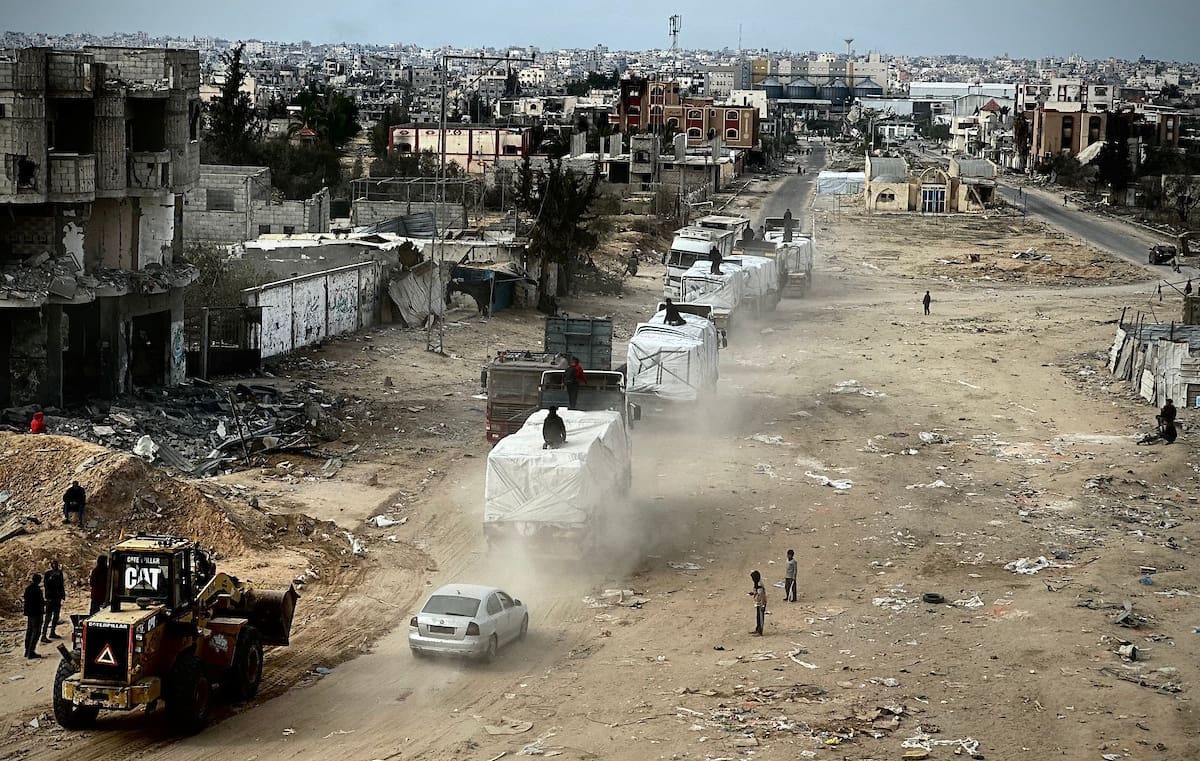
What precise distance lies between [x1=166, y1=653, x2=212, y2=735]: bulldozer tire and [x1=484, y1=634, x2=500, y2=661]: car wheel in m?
3.41

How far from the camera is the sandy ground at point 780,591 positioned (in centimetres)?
1516

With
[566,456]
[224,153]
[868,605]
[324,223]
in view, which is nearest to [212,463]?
[566,456]

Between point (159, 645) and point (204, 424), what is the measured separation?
47.3ft

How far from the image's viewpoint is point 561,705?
15961 mm

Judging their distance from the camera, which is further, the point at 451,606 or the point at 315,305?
the point at 315,305

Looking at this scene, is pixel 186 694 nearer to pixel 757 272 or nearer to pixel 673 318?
pixel 673 318

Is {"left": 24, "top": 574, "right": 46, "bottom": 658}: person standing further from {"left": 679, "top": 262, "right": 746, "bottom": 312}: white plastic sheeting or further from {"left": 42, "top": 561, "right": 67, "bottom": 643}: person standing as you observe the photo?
{"left": 679, "top": 262, "right": 746, "bottom": 312}: white plastic sheeting

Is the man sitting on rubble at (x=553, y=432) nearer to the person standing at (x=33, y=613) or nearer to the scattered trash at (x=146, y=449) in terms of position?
the person standing at (x=33, y=613)

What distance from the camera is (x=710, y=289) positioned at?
144ft

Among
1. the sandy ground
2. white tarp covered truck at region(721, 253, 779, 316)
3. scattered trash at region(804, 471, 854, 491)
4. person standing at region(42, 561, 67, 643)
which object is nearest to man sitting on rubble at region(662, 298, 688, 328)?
the sandy ground

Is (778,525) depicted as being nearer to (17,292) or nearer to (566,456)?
(566,456)

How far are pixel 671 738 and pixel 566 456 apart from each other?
20.5 ft

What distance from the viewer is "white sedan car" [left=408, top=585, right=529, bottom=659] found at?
1681cm

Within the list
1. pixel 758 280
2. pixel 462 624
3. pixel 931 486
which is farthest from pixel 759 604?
pixel 758 280
